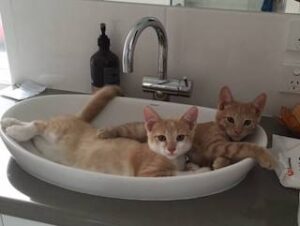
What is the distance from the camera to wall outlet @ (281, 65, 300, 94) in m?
1.04

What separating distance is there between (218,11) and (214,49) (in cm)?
11

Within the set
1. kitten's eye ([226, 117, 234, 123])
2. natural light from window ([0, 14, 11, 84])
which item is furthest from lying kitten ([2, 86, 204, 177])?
natural light from window ([0, 14, 11, 84])

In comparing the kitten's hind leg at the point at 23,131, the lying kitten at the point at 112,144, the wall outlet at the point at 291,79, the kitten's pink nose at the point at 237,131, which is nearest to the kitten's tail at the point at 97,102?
the lying kitten at the point at 112,144

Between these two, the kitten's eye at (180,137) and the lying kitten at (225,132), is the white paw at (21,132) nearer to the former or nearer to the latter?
the lying kitten at (225,132)

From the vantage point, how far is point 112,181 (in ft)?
2.38

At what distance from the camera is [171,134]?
840mm

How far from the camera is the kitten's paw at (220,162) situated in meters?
0.83

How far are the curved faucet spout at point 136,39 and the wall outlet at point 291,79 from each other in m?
0.34

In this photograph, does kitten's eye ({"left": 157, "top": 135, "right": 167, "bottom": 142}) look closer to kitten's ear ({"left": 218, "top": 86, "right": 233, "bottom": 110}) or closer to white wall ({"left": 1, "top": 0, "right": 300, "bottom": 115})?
kitten's ear ({"left": 218, "top": 86, "right": 233, "bottom": 110})

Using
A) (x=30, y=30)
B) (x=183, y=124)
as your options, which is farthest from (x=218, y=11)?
(x=30, y=30)

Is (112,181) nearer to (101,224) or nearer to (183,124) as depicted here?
(101,224)

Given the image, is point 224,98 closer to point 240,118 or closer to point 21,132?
point 240,118

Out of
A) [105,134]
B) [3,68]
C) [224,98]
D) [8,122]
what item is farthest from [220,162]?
[3,68]

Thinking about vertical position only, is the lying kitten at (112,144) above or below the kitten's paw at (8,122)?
below
